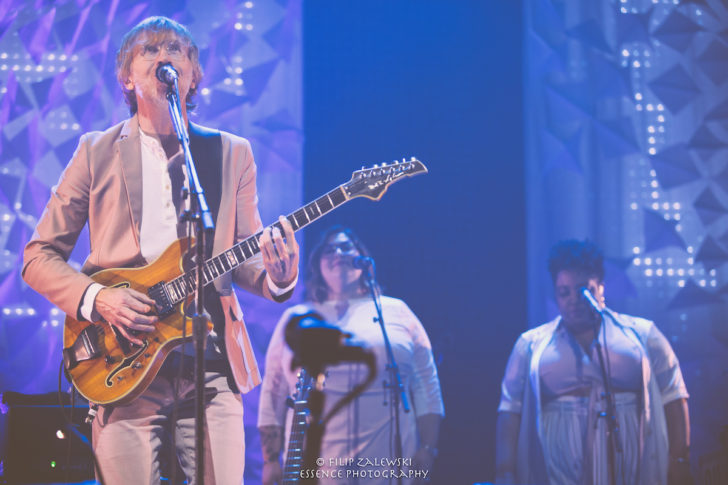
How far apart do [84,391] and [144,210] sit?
728mm

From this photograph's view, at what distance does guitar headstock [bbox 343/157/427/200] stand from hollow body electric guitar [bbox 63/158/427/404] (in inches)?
17.2

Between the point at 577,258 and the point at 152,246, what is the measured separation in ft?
10.3

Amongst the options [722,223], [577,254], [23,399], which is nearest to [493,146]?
[577,254]

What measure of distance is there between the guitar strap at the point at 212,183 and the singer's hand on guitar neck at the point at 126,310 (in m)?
0.23

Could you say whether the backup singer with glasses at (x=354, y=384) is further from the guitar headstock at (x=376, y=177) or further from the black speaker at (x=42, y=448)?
the guitar headstock at (x=376, y=177)

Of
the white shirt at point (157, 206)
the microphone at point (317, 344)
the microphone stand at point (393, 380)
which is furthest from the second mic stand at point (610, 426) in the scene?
the white shirt at point (157, 206)

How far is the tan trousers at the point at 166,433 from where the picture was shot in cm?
250

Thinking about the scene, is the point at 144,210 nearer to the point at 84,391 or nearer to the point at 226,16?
the point at 84,391

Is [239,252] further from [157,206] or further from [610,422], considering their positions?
[610,422]

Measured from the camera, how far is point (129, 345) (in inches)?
104

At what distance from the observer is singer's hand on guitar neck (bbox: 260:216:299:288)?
2.72 m

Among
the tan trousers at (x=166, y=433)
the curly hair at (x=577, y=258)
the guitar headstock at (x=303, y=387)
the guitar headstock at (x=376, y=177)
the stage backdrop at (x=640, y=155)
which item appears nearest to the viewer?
the tan trousers at (x=166, y=433)

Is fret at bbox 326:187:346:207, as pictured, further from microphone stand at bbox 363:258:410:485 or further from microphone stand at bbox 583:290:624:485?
microphone stand at bbox 583:290:624:485

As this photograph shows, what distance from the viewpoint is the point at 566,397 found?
462 centimetres
